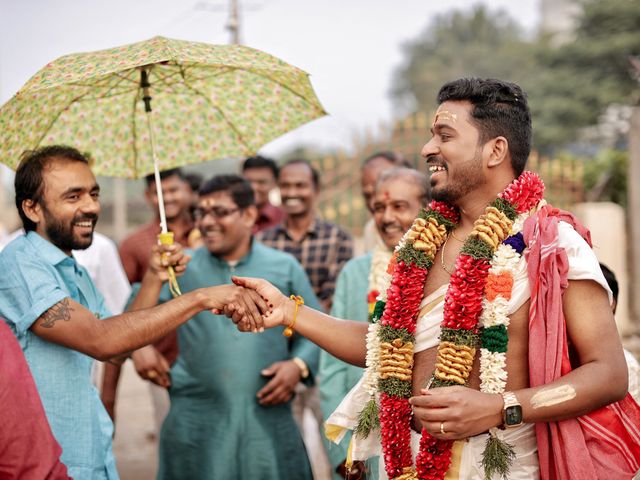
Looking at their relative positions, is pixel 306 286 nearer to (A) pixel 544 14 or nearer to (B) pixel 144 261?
(B) pixel 144 261

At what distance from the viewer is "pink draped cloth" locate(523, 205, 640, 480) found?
115 inches

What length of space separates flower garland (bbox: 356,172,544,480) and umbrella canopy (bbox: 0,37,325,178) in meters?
1.30

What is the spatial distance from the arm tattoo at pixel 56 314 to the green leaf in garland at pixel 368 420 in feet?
4.72

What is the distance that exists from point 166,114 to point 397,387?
2.62m

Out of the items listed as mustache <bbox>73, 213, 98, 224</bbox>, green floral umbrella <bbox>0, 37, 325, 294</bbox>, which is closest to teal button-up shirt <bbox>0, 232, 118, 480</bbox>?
mustache <bbox>73, 213, 98, 224</bbox>

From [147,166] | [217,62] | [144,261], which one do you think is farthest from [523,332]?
[144,261]

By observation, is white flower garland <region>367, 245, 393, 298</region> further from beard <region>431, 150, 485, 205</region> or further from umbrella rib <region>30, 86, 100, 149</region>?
umbrella rib <region>30, 86, 100, 149</region>

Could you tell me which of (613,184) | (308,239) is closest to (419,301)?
(308,239)

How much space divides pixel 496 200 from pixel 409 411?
95 centimetres

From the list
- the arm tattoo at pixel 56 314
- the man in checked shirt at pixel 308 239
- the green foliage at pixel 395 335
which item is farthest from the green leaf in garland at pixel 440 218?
the man in checked shirt at pixel 308 239

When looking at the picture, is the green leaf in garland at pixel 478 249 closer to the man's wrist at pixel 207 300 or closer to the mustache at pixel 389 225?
the man's wrist at pixel 207 300

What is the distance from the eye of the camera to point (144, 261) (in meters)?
6.92

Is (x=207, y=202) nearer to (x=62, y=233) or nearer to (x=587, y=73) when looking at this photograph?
(x=62, y=233)

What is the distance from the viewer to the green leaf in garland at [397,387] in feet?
10.8
